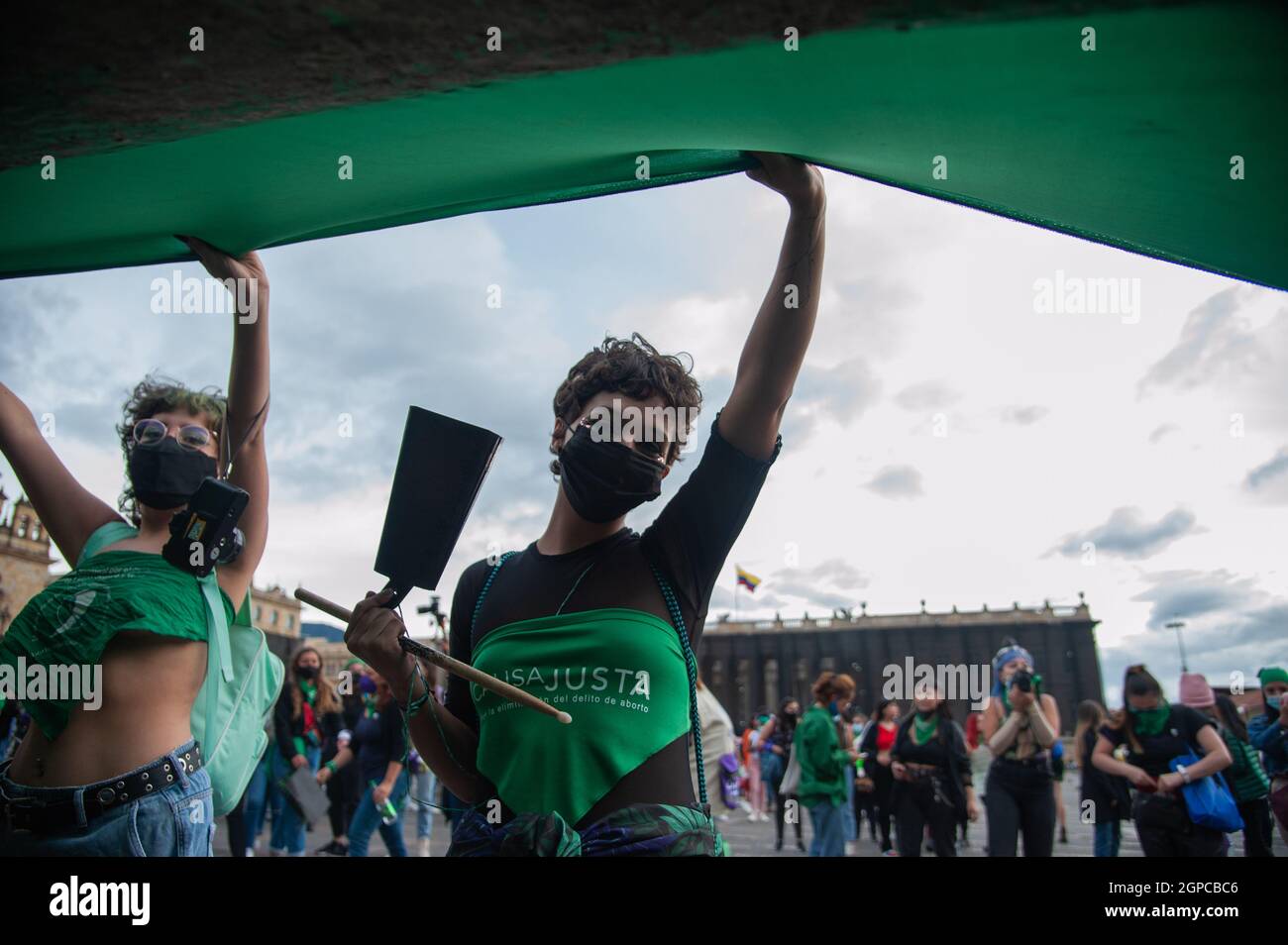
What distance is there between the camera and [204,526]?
1.94m

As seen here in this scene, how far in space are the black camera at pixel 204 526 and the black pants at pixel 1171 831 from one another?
4955 mm

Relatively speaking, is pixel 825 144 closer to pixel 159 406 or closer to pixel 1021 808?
pixel 159 406

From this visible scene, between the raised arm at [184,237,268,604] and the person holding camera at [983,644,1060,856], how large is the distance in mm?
4780

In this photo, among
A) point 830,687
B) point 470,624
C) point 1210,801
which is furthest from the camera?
point 830,687

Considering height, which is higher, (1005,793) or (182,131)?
(182,131)

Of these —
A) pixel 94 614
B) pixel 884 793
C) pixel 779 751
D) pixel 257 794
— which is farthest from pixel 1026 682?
pixel 779 751

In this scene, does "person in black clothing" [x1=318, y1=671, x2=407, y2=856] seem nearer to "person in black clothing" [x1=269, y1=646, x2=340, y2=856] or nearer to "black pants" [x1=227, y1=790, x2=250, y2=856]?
"person in black clothing" [x1=269, y1=646, x2=340, y2=856]

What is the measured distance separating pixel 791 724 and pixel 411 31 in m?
9.91

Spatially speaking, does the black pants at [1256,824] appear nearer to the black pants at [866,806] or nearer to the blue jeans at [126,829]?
the black pants at [866,806]

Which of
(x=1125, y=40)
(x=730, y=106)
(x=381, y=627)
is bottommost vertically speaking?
(x=381, y=627)

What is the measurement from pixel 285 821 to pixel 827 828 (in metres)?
4.14
